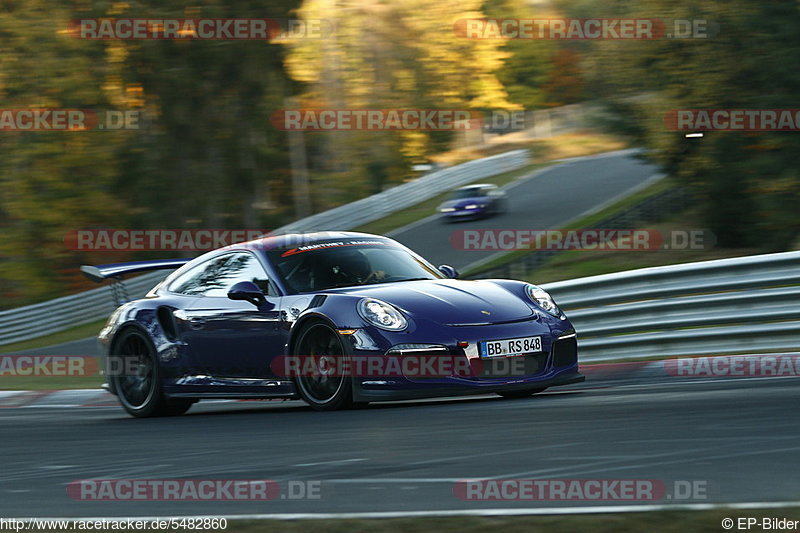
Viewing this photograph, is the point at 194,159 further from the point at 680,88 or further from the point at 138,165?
the point at 680,88

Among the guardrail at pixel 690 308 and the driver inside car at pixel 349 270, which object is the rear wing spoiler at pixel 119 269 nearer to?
the driver inside car at pixel 349 270

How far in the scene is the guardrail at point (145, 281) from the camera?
85.4 feet

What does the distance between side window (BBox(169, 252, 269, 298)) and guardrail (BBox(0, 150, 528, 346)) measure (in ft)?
39.5

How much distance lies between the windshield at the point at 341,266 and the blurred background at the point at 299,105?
994 centimetres

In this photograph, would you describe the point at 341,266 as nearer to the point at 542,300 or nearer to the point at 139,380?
the point at 542,300

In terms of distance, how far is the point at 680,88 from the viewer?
19.4 meters

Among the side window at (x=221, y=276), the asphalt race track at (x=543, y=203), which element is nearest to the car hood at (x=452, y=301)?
the side window at (x=221, y=276)

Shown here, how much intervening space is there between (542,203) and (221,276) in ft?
102

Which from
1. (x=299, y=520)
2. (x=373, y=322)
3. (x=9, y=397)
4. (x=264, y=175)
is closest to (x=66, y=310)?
(x=264, y=175)

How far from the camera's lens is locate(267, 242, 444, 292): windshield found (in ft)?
29.7

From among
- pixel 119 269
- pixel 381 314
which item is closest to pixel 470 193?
pixel 119 269

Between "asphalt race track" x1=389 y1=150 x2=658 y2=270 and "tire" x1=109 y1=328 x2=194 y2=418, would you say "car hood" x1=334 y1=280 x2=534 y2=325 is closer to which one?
"tire" x1=109 y1=328 x2=194 y2=418

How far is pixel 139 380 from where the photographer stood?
10.1 metres

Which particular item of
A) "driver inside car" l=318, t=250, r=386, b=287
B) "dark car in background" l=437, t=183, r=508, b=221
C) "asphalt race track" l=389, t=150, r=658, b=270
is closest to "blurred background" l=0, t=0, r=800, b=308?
"asphalt race track" l=389, t=150, r=658, b=270
